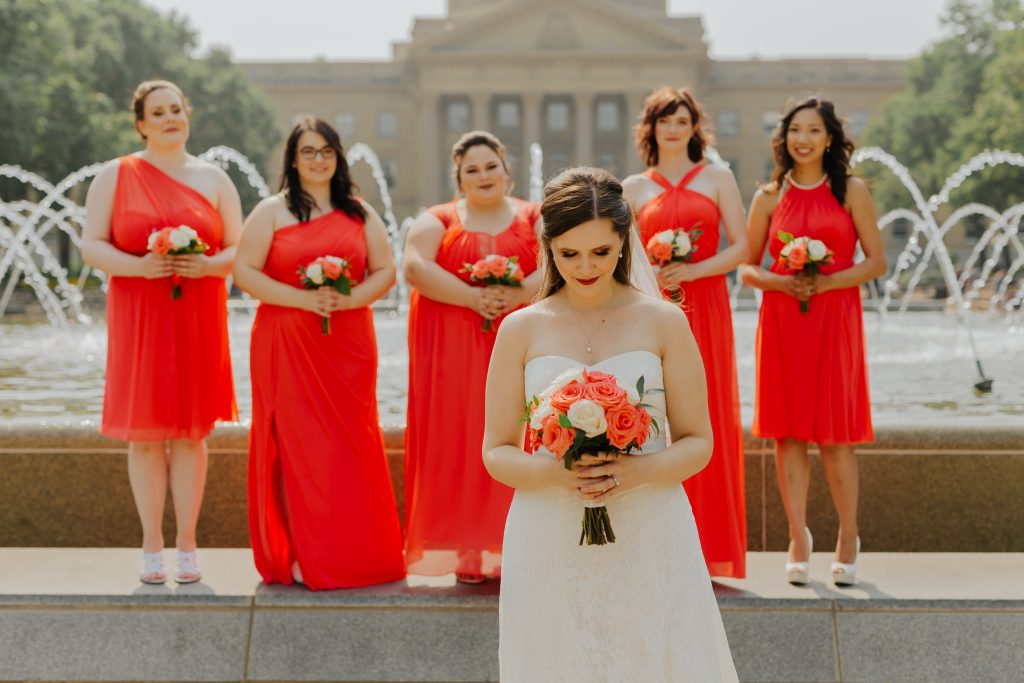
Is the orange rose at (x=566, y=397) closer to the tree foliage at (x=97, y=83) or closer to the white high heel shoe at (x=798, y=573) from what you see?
the white high heel shoe at (x=798, y=573)

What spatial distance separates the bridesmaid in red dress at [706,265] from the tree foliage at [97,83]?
31.2 meters

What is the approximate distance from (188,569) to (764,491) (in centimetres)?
324

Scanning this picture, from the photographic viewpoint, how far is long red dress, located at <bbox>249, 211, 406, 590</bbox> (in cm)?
593

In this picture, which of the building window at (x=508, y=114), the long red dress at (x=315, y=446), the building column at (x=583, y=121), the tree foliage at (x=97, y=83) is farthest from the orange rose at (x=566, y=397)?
the building window at (x=508, y=114)

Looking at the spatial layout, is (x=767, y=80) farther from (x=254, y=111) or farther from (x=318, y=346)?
(x=318, y=346)

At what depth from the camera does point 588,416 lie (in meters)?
3.25

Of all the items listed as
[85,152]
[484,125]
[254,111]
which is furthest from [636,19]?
[85,152]

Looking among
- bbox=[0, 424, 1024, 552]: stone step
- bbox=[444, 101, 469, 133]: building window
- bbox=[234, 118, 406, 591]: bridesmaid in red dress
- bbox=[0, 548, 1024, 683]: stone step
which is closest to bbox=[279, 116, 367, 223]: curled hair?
bbox=[234, 118, 406, 591]: bridesmaid in red dress

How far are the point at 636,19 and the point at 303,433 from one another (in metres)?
75.8

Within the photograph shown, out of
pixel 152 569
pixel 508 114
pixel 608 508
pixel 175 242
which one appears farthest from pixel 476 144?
pixel 508 114

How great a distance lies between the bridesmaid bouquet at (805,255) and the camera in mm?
5930

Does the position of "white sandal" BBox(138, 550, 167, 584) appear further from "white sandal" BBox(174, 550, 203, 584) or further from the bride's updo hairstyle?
the bride's updo hairstyle

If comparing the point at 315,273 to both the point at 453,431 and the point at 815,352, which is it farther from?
the point at 815,352

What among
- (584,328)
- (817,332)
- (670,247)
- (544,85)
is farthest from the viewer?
(544,85)
